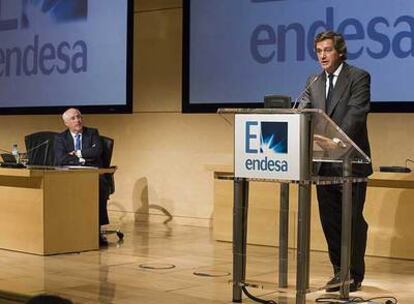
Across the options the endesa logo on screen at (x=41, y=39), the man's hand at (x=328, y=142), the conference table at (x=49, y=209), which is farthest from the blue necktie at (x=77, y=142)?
the man's hand at (x=328, y=142)

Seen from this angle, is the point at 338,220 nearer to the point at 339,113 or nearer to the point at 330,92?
the point at 339,113

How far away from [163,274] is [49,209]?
4.37ft

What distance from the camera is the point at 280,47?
7.27 meters

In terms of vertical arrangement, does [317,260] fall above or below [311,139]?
below

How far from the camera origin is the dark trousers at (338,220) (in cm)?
489

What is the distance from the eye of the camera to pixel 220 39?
772cm

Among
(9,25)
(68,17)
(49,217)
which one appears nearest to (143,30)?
(68,17)

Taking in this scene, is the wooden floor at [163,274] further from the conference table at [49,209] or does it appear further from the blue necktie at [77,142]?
the blue necktie at [77,142]

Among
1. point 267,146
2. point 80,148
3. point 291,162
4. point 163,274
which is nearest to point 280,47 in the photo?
point 80,148

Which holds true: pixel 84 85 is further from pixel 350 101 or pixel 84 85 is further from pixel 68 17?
pixel 350 101

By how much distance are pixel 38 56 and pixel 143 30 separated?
1265 mm

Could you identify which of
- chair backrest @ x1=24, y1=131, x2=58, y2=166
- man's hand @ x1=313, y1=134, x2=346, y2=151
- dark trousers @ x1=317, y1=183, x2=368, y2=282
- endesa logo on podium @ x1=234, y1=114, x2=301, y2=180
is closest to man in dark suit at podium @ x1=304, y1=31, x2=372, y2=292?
dark trousers @ x1=317, y1=183, x2=368, y2=282

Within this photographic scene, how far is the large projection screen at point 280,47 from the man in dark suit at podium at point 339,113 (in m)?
1.90

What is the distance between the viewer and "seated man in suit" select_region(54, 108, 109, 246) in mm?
7246
